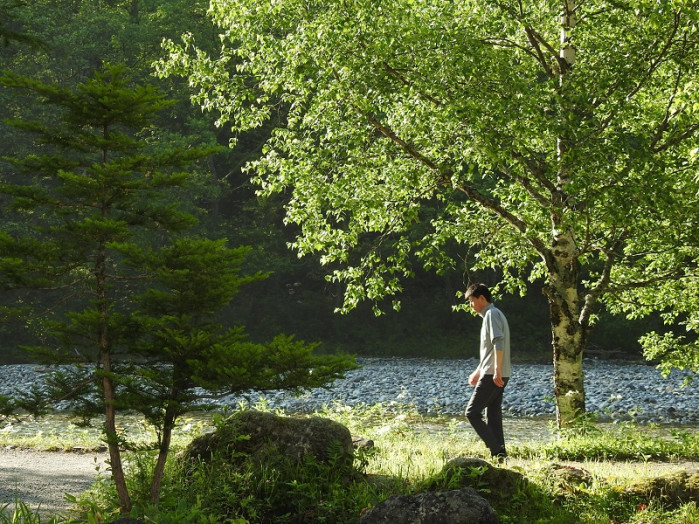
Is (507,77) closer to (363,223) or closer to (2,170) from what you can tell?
(363,223)

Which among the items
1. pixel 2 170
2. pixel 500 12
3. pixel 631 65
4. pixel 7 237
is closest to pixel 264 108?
pixel 500 12

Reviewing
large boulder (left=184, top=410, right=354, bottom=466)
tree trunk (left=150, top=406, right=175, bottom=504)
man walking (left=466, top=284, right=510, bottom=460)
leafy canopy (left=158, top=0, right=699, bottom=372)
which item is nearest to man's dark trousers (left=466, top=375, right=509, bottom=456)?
man walking (left=466, top=284, right=510, bottom=460)

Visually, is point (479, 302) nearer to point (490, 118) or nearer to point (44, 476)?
point (490, 118)

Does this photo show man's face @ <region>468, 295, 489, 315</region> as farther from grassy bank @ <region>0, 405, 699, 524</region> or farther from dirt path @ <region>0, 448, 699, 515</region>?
dirt path @ <region>0, 448, 699, 515</region>

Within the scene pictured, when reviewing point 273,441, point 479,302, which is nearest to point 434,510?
point 273,441

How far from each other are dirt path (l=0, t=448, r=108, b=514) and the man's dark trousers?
129 inches

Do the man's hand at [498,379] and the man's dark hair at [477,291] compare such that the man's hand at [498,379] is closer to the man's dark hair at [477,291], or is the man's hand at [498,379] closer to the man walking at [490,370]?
the man walking at [490,370]

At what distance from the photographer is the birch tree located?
25.5ft

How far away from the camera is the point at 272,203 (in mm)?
34688

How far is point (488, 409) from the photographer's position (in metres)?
7.20

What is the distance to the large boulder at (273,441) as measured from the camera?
5961mm

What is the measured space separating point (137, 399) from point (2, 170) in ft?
90.9

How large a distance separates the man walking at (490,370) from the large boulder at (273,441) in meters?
1.47

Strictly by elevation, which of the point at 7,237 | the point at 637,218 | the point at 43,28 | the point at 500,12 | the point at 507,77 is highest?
the point at 43,28
